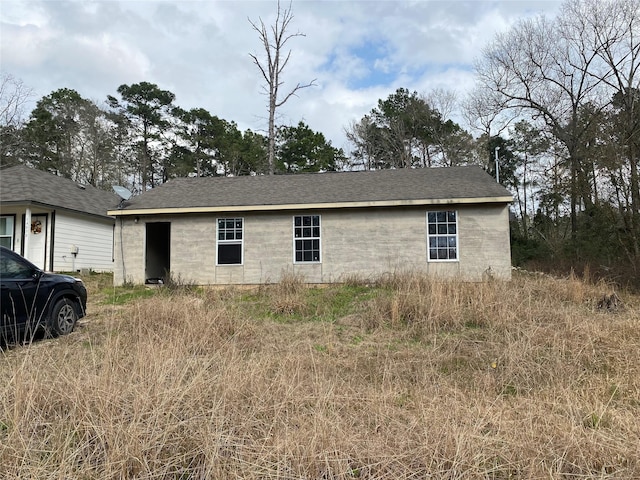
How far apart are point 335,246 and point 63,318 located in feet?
25.3

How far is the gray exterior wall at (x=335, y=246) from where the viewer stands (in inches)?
487

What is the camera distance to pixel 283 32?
25.9 meters

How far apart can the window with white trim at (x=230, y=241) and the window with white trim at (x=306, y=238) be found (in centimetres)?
178

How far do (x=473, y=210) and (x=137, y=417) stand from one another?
11.4 m

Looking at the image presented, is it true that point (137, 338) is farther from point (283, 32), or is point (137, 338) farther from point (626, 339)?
point (283, 32)

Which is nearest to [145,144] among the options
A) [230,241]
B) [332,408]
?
[230,241]

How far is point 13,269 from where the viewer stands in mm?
6324

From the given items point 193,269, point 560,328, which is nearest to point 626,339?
point 560,328

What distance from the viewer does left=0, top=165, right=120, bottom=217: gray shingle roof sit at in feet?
48.5

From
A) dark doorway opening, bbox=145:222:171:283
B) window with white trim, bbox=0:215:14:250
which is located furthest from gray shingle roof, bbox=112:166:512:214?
window with white trim, bbox=0:215:14:250

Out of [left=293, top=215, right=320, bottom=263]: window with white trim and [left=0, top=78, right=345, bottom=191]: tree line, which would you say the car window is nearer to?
[left=293, top=215, right=320, bottom=263]: window with white trim

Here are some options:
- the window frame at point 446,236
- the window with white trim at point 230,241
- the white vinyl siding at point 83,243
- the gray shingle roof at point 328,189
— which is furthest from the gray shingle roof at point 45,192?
the window frame at point 446,236

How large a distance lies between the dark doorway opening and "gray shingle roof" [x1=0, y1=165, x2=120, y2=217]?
3646 mm

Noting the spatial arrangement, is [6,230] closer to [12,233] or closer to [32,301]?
[12,233]
